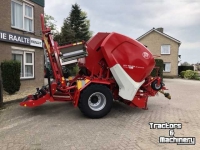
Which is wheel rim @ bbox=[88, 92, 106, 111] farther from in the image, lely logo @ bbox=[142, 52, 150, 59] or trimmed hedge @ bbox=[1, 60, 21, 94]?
trimmed hedge @ bbox=[1, 60, 21, 94]

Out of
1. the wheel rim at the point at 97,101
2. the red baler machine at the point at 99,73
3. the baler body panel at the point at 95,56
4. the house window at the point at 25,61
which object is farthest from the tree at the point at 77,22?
the wheel rim at the point at 97,101

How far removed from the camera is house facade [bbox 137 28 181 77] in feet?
112

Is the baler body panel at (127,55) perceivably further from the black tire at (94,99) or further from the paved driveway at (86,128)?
the paved driveway at (86,128)

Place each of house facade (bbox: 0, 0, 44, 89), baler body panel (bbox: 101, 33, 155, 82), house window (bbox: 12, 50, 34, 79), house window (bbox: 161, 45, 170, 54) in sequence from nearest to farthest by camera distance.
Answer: baler body panel (bbox: 101, 33, 155, 82) → house facade (bbox: 0, 0, 44, 89) → house window (bbox: 12, 50, 34, 79) → house window (bbox: 161, 45, 170, 54)

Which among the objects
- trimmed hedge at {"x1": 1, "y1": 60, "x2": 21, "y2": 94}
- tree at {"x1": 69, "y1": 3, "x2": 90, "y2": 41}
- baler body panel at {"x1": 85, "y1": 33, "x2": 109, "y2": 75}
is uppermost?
tree at {"x1": 69, "y1": 3, "x2": 90, "y2": 41}

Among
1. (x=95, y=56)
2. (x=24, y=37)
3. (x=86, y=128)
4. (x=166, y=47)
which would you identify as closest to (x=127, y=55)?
(x=95, y=56)

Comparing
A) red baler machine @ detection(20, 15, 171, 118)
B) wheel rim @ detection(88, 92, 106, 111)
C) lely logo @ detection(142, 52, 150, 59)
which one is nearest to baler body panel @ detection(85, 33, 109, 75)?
red baler machine @ detection(20, 15, 171, 118)

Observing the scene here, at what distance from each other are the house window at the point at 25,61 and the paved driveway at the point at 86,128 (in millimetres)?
5076

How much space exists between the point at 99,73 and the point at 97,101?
3.03 feet

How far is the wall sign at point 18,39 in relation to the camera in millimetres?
11320

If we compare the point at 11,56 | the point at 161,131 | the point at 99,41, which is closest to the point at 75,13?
the point at 11,56

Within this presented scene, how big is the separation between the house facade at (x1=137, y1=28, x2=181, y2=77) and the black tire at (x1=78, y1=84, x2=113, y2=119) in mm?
29294

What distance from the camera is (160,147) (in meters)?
4.44

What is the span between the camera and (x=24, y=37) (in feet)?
41.7
